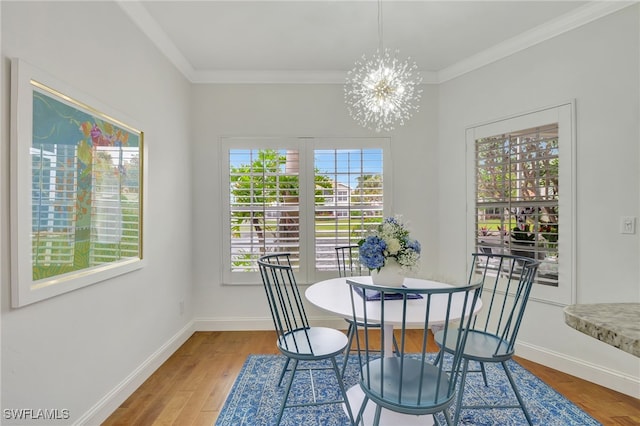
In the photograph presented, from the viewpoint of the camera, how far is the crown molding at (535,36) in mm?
2297

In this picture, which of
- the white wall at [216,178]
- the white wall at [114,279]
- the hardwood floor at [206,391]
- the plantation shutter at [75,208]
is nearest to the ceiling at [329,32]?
the white wall at [216,178]

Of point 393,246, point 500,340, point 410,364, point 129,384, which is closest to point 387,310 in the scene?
point 410,364

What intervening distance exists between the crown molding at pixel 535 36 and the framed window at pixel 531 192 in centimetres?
61

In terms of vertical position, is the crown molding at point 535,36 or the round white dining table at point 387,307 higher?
the crown molding at point 535,36

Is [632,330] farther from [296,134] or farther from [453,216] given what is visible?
[296,134]

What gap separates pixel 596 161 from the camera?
238cm

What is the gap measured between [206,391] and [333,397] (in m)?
0.92

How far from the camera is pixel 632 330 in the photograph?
667mm

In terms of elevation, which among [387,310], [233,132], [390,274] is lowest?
[387,310]

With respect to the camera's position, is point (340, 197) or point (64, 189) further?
point (340, 197)

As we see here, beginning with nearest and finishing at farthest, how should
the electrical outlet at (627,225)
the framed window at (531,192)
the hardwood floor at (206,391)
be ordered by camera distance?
the hardwood floor at (206,391) < the electrical outlet at (627,225) < the framed window at (531,192)

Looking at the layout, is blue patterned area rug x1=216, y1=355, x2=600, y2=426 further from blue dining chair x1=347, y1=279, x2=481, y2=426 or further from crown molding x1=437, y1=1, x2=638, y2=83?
crown molding x1=437, y1=1, x2=638, y2=83

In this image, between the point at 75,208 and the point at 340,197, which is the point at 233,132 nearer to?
the point at 340,197

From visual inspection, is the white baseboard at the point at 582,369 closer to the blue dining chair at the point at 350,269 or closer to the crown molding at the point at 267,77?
the blue dining chair at the point at 350,269
